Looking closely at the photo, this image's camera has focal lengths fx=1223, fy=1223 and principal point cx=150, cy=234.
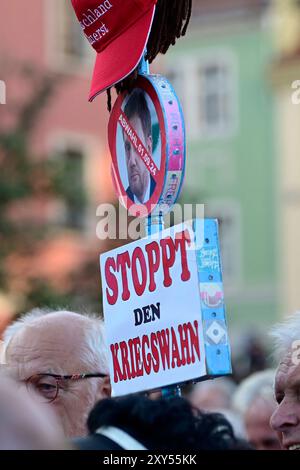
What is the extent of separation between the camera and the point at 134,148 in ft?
11.6

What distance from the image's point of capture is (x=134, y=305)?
10.7 ft

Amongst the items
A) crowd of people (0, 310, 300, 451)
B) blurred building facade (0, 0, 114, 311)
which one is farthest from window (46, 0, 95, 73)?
crowd of people (0, 310, 300, 451)

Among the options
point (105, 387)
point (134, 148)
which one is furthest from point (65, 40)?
point (134, 148)

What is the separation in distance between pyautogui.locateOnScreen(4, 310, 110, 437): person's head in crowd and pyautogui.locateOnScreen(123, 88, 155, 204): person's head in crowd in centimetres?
49

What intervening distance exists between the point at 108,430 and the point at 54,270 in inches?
571

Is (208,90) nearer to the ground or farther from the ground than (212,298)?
farther from the ground

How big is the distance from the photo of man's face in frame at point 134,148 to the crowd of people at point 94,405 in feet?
1.69

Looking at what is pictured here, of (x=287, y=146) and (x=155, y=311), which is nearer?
(x=155, y=311)

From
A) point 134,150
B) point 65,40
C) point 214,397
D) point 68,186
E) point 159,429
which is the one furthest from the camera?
point 65,40

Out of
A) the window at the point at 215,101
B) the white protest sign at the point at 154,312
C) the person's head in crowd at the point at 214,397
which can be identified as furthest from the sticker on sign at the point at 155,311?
the window at the point at 215,101

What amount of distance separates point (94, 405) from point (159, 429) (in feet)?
0.95

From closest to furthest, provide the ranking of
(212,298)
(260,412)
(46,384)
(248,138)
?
(212,298) → (46,384) → (260,412) → (248,138)

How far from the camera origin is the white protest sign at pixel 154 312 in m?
2.98

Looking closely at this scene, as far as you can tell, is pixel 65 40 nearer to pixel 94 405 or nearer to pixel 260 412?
pixel 260 412
